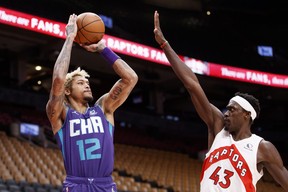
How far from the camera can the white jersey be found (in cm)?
321

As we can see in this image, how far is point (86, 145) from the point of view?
11.8ft

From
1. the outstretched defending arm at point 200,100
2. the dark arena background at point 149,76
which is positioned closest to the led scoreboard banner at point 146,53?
the dark arena background at point 149,76

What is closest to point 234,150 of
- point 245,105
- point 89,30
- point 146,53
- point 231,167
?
point 231,167

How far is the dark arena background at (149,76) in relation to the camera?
13215mm

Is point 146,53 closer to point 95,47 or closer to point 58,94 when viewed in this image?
point 95,47

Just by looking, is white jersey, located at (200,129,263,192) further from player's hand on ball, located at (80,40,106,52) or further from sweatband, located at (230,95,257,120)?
player's hand on ball, located at (80,40,106,52)

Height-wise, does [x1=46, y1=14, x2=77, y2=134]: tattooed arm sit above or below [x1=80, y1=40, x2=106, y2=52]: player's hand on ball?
below

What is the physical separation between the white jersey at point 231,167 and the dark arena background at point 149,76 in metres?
6.22

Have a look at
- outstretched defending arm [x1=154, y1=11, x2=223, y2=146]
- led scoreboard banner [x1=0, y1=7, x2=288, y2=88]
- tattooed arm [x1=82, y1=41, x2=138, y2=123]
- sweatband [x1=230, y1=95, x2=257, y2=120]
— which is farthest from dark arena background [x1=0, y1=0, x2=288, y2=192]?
sweatband [x1=230, y1=95, x2=257, y2=120]

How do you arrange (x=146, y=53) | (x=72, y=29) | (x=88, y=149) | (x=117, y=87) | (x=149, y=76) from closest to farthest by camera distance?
(x=88, y=149) → (x=72, y=29) → (x=117, y=87) → (x=146, y=53) → (x=149, y=76)

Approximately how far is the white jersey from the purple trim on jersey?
71cm

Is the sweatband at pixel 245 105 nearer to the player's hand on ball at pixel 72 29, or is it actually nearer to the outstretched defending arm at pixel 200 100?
the outstretched defending arm at pixel 200 100

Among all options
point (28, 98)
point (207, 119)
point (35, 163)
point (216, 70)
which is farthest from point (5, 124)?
point (207, 119)

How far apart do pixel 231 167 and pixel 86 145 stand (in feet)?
3.27
